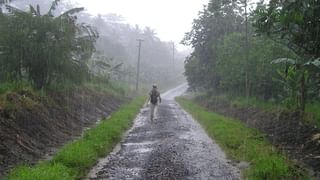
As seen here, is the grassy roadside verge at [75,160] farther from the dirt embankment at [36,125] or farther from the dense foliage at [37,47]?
the dense foliage at [37,47]

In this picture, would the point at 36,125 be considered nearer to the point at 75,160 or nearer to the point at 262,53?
the point at 75,160

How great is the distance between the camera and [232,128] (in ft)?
65.8

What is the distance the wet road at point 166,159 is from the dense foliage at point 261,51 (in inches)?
152

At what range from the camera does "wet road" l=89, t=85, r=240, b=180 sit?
1150 centimetres

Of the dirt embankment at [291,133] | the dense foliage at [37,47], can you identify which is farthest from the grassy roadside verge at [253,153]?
the dense foliage at [37,47]

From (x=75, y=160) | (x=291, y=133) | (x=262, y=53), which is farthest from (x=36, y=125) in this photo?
(x=262, y=53)

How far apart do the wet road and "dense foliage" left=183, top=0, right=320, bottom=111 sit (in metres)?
3.86

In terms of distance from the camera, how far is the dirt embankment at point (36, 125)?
1350cm

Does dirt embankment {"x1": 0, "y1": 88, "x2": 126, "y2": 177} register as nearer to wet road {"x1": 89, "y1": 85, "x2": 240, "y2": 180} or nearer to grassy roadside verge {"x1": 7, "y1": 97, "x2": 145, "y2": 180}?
grassy roadside verge {"x1": 7, "y1": 97, "x2": 145, "y2": 180}

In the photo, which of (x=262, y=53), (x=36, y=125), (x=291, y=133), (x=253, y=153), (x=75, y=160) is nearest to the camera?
(x=75, y=160)

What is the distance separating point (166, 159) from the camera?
13.4 metres

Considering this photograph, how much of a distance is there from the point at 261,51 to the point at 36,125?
51.9ft

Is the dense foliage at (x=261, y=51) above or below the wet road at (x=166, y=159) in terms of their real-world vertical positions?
above

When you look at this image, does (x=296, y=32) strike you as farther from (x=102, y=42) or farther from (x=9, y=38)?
(x=102, y=42)
